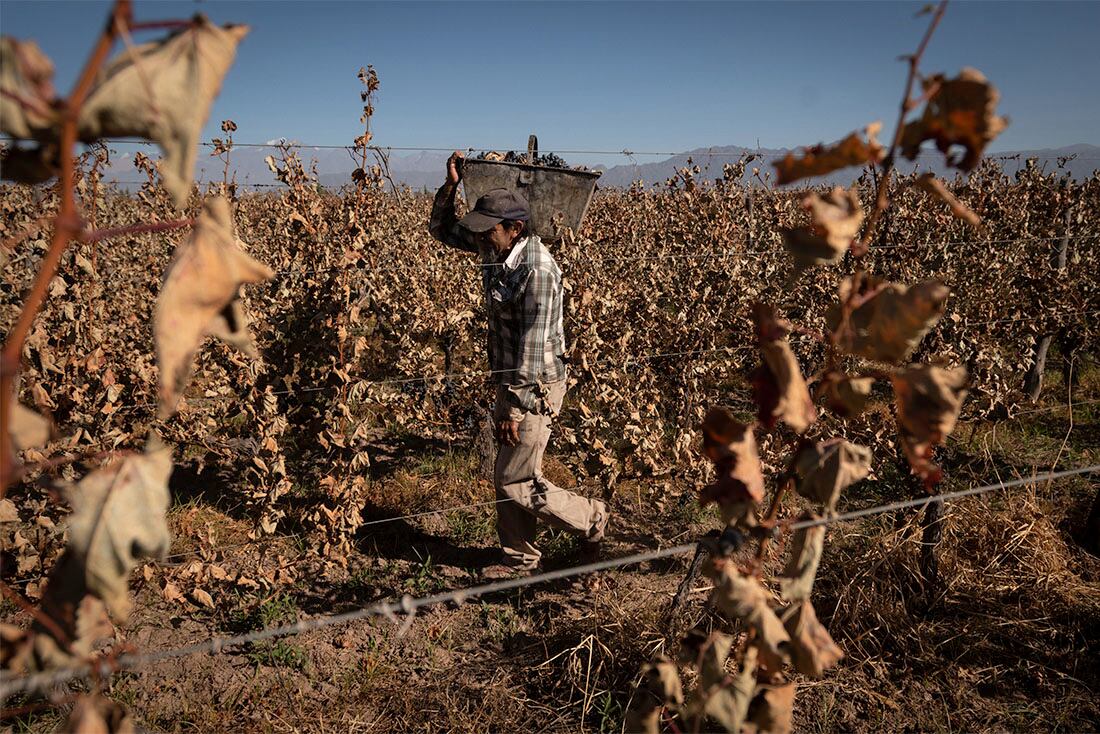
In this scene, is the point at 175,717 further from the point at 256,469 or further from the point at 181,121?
the point at 181,121

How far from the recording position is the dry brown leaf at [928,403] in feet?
3.32

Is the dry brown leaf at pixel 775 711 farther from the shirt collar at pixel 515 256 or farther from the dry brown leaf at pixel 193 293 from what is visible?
the shirt collar at pixel 515 256

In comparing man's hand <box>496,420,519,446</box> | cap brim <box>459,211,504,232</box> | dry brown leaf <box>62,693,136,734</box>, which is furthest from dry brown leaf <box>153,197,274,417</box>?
man's hand <box>496,420,519,446</box>

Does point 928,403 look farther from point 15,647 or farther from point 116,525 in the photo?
point 15,647

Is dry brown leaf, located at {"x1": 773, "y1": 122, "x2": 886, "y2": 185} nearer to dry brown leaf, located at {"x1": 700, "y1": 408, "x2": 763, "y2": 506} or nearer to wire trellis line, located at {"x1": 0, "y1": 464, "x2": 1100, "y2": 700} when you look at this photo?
dry brown leaf, located at {"x1": 700, "y1": 408, "x2": 763, "y2": 506}

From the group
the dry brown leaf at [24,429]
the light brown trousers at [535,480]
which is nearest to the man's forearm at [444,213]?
the light brown trousers at [535,480]

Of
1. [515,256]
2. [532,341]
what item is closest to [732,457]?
[532,341]

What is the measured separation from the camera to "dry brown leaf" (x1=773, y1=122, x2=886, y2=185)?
94 centimetres

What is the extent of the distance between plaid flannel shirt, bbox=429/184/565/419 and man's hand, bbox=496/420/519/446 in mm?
43

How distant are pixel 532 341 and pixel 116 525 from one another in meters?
2.37

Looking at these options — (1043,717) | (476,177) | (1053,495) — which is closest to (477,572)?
(476,177)

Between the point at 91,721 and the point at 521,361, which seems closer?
the point at 91,721

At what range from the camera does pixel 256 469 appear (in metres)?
3.25

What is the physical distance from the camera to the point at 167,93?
0.67 m
